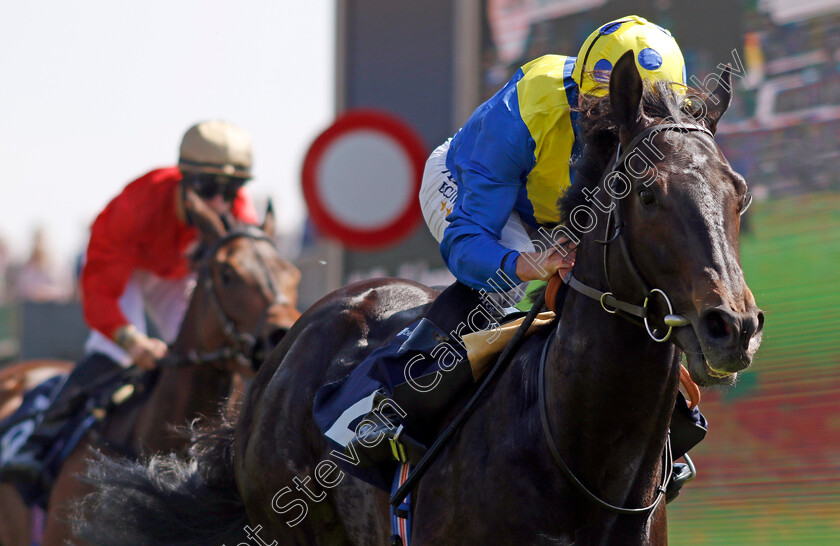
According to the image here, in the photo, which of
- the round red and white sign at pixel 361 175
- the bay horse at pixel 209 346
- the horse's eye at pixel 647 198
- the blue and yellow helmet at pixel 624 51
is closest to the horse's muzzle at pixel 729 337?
the horse's eye at pixel 647 198

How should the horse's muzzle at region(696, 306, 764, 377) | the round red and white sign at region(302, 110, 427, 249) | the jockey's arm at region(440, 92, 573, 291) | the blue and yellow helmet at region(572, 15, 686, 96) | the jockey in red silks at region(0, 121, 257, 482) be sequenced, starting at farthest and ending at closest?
the round red and white sign at region(302, 110, 427, 249)
the jockey in red silks at region(0, 121, 257, 482)
the jockey's arm at region(440, 92, 573, 291)
the blue and yellow helmet at region(572, 15, 686, 96)
the horse's muzzle at region(696, 306, 764, 377)

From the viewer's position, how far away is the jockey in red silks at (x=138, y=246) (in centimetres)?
600

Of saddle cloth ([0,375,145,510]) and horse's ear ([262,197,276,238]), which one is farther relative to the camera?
horse's ear ([262,197,276,238])

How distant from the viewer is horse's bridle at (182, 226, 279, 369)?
531cm

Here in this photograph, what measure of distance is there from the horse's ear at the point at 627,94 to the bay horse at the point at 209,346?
2.92m

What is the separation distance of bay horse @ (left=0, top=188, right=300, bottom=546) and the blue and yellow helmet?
267 centimetres

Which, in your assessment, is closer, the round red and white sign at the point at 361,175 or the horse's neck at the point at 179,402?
the horse's neck at the point at 179,402

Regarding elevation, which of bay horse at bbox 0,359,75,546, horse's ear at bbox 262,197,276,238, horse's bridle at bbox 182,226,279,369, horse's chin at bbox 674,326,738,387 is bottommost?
bay horse at bbox 0,359,75,546

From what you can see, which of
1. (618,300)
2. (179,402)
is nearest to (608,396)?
(618,300)

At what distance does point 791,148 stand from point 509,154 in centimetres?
294

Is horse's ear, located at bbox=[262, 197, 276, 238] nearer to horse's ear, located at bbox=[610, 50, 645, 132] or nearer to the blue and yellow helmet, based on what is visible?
the blue and yellow helmet

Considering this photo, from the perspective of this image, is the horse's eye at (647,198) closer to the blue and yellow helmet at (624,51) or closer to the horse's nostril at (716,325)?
the horse's nostril at (716,325)

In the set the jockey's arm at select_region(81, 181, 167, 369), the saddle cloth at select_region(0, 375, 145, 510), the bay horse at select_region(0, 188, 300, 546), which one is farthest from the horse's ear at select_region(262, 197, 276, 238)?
the saddle cloth at select_region(0, 375, 145, 510)

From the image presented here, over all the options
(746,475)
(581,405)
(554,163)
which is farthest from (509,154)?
(746,475)
